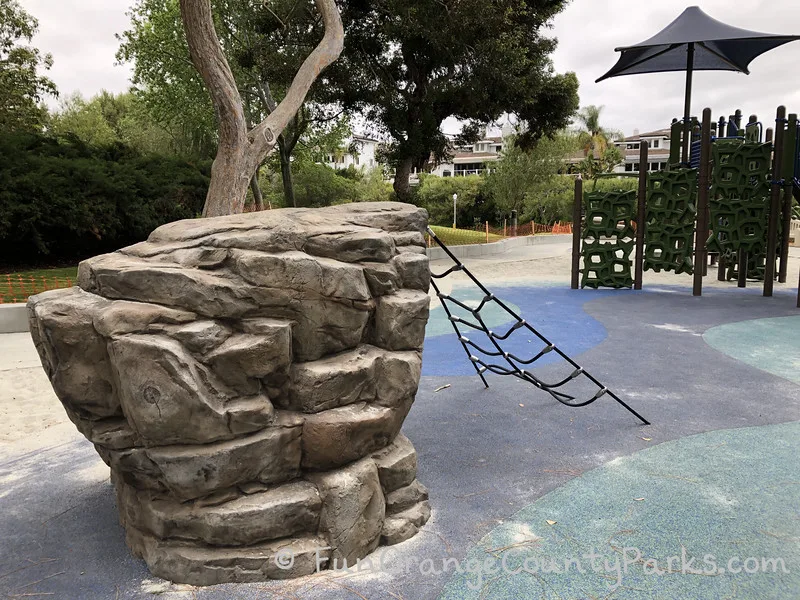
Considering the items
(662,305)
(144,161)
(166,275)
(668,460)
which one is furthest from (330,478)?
(144,161)

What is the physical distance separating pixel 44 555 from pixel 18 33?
72.1ft

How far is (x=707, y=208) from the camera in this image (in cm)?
1037

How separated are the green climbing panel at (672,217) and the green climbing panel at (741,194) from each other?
419 millimetres

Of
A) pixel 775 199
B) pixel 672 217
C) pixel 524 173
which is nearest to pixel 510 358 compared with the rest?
pixel 672 217

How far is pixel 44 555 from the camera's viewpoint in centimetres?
302

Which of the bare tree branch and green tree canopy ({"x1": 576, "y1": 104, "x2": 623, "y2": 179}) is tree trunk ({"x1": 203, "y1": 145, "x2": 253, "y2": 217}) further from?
green tree canopy ({"x1": 576, "y1": 104, "x2": 623, "y2": 179})

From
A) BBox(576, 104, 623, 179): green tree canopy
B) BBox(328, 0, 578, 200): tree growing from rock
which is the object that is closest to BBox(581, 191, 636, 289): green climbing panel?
BBox(328, 0, 578, 200): tree growing from rock

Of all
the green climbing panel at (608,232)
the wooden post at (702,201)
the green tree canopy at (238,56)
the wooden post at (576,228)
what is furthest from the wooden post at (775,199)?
the green tree canopy at (238,56)

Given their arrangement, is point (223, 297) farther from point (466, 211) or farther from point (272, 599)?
point (466, 211)

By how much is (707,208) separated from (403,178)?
8970mm

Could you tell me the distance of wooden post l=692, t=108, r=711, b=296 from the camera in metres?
10.1

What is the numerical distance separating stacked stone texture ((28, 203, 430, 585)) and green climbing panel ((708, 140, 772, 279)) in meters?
9.76

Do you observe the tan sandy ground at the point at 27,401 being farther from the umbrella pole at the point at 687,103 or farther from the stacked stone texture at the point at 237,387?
the umbrella pole at the point at 687,103

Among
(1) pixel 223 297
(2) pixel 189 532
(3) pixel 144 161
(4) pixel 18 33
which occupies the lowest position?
(2) pixel 189 532
